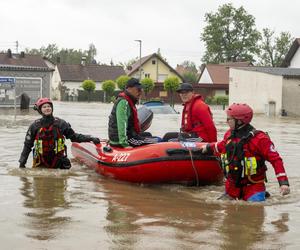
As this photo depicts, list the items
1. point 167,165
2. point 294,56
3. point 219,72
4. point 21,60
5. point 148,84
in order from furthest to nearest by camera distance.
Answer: point 219,72, point 21,60, point 148,84, point 294,56, point 167,165

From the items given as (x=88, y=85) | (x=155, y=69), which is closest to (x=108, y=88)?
(x=88, y=85)

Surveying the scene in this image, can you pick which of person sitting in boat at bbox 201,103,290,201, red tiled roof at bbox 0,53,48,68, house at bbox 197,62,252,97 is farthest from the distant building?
person sitting in boat at bbox 201,103,290,201

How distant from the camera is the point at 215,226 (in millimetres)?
5844

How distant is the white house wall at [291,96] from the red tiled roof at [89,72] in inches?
1866

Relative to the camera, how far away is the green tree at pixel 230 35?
90625 millimetres

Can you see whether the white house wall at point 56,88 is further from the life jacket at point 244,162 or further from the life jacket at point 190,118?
the life jacket at point 244,162

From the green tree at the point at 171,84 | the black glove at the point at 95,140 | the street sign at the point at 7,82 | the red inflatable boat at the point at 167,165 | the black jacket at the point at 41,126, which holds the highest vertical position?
the green tree at the point at 171,84

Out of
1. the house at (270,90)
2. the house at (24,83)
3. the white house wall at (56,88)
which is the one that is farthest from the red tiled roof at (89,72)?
the house at (24,83)

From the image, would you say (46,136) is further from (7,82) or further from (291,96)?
(291,96)

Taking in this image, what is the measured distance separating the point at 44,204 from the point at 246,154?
2371 millimetres

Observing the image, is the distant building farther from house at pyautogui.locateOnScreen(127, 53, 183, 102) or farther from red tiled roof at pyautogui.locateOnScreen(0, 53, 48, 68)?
red tiled roof at pyautogui.locateOnScreen(0, 53, 48, 68)

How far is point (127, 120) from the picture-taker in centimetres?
884

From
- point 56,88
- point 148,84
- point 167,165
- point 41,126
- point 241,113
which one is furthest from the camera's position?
point 56,88

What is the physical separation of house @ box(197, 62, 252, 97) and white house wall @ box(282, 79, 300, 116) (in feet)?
93.9
